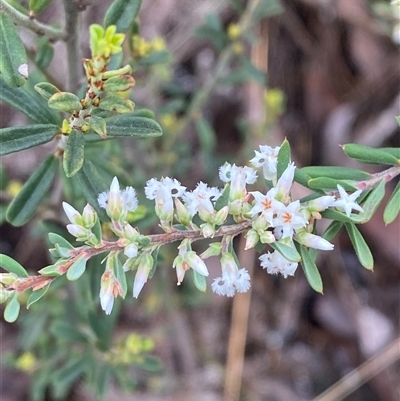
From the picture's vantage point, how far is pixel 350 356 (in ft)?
14.8

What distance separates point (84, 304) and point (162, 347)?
1.75 meters

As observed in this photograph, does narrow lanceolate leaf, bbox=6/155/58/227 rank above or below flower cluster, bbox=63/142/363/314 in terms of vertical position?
below

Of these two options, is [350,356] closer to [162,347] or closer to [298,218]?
[162,347]

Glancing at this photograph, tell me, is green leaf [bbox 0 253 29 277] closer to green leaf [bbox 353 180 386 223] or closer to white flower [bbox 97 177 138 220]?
white flower [bbox 97 177 138 220]

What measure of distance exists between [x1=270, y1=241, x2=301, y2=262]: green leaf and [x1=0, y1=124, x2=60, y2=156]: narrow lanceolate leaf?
808mm

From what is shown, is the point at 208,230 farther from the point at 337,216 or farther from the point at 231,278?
the point at 337,216

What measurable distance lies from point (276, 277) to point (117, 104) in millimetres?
3415

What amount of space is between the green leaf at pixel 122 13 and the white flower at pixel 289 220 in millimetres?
911

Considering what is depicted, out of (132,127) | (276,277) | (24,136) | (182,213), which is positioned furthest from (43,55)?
(276,277)

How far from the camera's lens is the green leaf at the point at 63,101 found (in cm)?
149

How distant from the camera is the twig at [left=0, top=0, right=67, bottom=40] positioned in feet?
5.46

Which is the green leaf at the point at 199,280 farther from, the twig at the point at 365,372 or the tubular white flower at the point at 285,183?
the twig at the point at 365,372

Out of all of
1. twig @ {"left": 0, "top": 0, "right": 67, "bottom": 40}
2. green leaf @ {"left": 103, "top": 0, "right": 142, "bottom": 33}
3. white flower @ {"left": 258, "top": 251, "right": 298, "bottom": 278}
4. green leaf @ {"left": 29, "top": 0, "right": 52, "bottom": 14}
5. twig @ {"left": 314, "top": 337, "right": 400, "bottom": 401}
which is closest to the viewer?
white flower @ {"left": 258, "top": 251, "right": 298, "bottom": 278}

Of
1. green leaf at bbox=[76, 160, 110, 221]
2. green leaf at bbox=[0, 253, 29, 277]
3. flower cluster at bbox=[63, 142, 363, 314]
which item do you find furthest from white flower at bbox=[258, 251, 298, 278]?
green leaf at bbox=[0, 253, 29, 277]
